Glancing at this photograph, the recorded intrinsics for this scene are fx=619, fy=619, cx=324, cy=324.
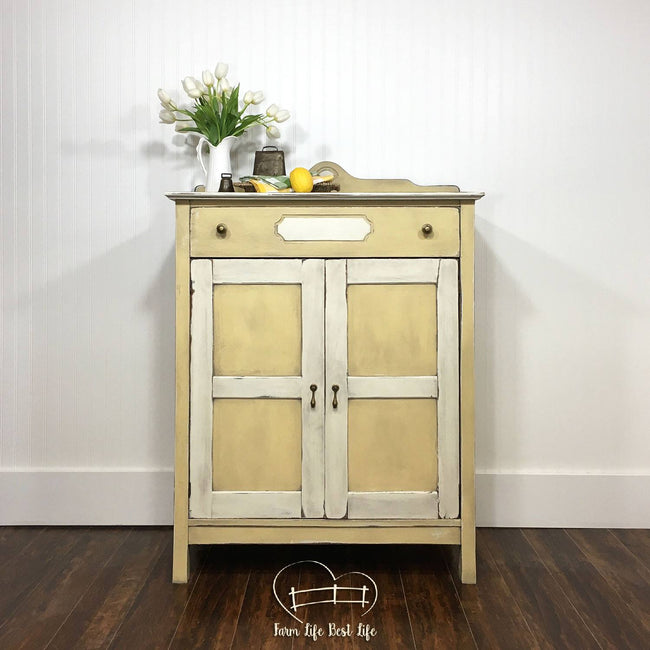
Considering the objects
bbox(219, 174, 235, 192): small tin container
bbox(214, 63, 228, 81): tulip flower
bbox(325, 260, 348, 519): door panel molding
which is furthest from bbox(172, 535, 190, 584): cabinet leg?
bbox(214, 63, 228, 81): tulip flower

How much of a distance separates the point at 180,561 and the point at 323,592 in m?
0.43

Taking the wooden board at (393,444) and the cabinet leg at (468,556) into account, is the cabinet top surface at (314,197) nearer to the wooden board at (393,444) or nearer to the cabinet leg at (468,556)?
the wooden board at (393,444)

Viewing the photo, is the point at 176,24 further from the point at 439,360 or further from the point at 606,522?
the point at 606,522

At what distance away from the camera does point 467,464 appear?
5.97 ft

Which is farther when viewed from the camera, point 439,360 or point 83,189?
point 83,189

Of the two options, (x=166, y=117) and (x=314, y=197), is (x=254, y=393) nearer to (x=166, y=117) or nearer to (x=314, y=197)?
(x=314, y=197)

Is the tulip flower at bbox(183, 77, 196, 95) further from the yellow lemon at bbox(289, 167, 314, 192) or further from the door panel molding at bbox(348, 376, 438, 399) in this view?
the door panel molding at bbox(348, 376, 438, 399)

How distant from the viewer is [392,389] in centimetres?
182

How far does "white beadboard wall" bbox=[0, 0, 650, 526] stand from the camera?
2287mm

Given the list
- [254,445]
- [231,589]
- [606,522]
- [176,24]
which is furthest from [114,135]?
[606,522]

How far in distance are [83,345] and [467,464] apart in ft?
4.80

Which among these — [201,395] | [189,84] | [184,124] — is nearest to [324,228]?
[201,395]

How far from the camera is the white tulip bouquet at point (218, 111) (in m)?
2.06

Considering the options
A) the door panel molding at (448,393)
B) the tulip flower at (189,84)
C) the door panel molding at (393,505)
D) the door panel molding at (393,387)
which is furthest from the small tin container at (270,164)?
the door panel molding at (393,505)
